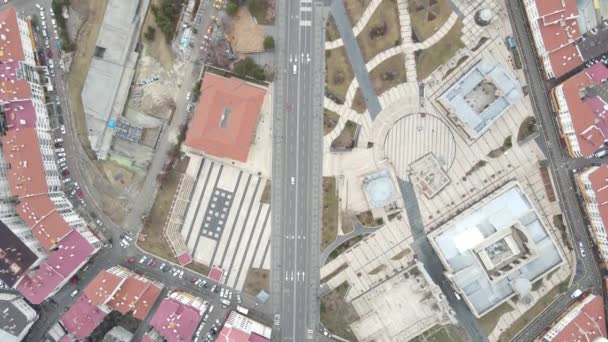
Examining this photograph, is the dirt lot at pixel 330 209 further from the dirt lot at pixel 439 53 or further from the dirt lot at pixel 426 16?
the dirt lot at pixel 426 16

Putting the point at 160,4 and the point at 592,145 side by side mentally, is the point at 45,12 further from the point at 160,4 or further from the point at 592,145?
the point at 592,145

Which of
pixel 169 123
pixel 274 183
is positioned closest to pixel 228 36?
pixel 169 123

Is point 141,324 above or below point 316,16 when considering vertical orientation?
below

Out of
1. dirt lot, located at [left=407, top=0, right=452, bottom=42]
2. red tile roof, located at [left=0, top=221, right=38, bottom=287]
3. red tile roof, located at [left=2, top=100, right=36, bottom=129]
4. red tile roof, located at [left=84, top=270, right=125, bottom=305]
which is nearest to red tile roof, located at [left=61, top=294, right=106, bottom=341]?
red tile roof, located at [left=84, top=270, right=125, bottom=305]

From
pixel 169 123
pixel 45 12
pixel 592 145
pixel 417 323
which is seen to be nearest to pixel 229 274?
pixel 169 123

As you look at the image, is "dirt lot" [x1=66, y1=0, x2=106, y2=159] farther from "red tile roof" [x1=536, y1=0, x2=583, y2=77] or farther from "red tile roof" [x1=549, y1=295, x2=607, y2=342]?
"red tile roof" [x1=549, y1=295, x2=607, y2=342]

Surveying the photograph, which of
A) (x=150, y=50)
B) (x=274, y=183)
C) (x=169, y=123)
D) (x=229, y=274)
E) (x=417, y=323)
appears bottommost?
(x=417, y=323)

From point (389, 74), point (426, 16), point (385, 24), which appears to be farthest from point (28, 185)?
point (426, 16)

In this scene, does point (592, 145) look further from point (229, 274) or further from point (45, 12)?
point (45, 12)
